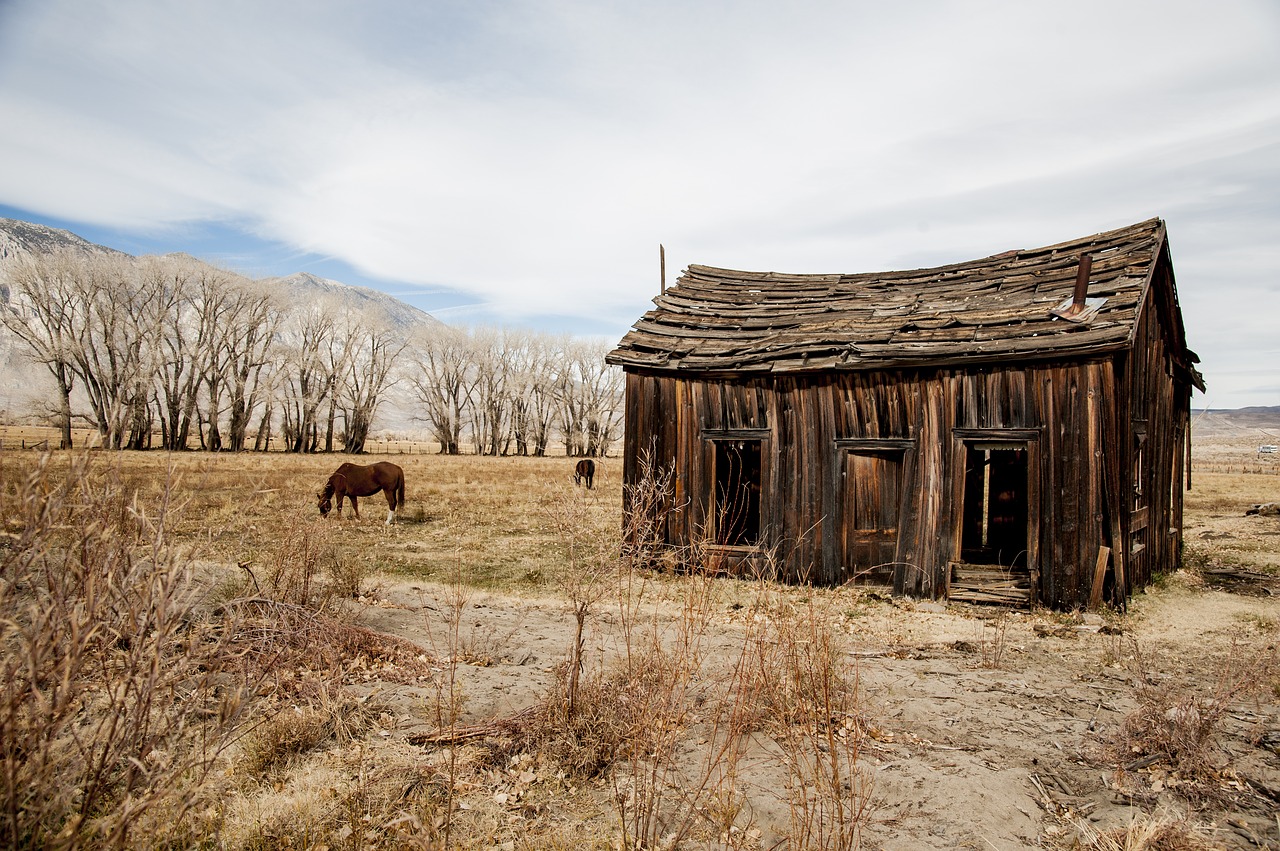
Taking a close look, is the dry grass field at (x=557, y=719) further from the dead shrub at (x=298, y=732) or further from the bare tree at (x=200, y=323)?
the bare tree at (x=200, y=323)

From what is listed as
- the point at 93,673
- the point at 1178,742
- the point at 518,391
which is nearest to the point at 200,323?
the point at 518,391

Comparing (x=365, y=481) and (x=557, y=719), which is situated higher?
(x=365, y=481)

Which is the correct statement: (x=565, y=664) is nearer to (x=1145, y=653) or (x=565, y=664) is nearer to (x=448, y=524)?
(x=1145, y=653)

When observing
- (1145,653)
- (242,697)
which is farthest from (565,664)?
(1145,653)

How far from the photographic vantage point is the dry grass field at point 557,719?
242cm

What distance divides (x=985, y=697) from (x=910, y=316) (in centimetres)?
648

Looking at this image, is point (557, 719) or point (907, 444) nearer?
point (557, 719)

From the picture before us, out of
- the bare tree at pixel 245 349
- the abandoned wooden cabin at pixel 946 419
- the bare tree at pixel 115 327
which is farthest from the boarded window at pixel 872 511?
the bare tree at pixel 245 349

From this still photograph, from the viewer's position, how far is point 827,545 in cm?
1001

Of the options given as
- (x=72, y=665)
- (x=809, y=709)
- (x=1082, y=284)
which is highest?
(x=1082, y=284)

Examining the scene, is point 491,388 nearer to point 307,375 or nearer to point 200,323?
point 307,375

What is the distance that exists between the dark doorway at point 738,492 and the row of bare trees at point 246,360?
2775cm

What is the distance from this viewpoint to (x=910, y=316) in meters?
10.8

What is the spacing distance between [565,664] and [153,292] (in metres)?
48.0
